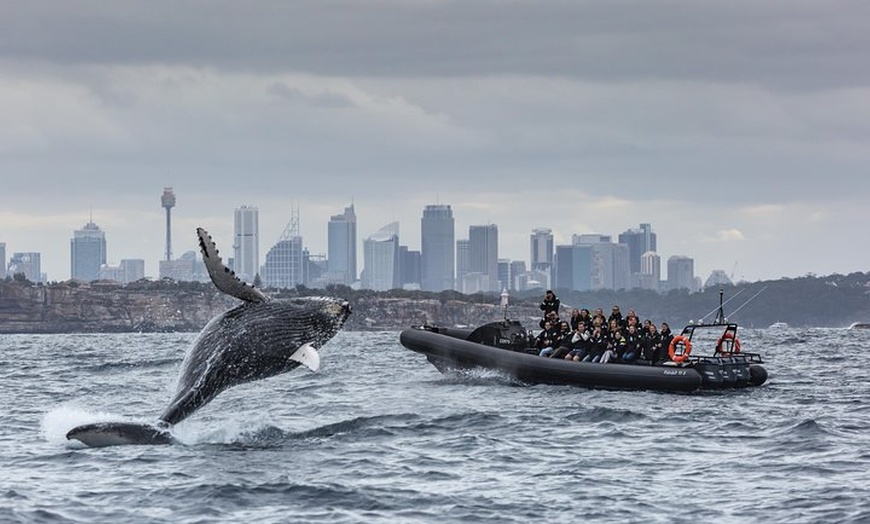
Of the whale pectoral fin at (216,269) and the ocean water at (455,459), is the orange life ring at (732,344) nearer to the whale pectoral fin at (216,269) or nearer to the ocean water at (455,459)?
the ocean water at (455,459)

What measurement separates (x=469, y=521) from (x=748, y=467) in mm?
5851

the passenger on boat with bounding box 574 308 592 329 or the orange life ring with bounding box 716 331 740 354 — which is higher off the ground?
the passenger on boat with bounding box 574 308 592 329

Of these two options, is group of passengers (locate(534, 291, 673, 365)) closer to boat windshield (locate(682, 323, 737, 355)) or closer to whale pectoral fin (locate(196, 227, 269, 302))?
boat windshield (locate(682, 323, 737, 355))

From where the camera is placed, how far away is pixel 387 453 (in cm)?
2214

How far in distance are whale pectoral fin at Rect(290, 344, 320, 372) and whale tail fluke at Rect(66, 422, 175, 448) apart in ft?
7.75

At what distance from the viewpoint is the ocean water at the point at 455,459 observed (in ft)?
57.8

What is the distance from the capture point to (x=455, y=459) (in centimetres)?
2167

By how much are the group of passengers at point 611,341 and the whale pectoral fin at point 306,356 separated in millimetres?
15788

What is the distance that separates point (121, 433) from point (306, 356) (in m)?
3.16

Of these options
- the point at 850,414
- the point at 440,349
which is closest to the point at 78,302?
the point at 440,349

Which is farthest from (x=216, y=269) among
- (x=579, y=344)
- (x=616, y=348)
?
(x=579, y=344)

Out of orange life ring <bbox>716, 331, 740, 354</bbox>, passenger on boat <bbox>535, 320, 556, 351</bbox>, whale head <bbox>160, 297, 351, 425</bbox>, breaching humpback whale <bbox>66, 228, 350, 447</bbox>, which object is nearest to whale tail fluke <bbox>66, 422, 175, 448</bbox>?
breaching humpback whale <bbox>66, 228, 350, 447</bbox>

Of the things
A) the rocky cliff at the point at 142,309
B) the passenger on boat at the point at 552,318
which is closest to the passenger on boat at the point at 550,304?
the passenger on boat at the point at 552,318

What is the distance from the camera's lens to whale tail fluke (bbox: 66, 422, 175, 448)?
65.8 feet
